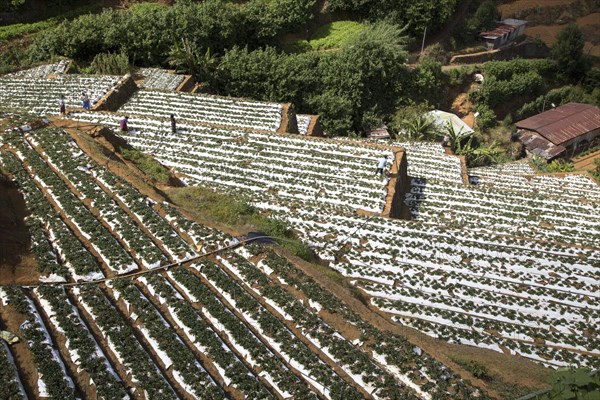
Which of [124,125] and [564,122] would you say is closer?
[124,125]

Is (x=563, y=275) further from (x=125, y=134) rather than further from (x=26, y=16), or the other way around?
(x=26, y=16)

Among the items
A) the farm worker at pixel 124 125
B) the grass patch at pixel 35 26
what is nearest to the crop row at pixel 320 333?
the farm worker at pixel 124 125

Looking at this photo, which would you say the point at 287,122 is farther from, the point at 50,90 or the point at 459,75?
the point at 459,75

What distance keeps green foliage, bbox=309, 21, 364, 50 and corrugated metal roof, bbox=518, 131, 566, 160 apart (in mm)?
16503

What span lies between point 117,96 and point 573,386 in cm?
2410

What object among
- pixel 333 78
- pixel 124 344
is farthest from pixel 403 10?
pixel 124 344

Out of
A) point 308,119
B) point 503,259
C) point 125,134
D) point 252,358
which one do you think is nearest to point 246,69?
point 308,119

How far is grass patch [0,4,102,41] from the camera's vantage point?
38156 millimetres

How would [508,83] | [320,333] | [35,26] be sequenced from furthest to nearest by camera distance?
[508,83], [35,26], [320,333]

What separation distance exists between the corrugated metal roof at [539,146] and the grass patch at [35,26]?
36534mm

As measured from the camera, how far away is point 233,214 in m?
17.0

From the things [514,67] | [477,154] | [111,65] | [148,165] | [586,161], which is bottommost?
[586,161]

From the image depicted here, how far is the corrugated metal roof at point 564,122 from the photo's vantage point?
142ft

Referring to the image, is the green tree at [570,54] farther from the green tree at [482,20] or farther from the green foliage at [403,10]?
the green foliage at [403,10]
